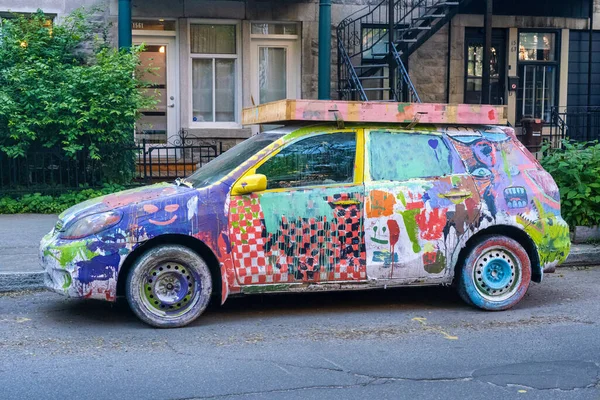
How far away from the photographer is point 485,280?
7266 mm

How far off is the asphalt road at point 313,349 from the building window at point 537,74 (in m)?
10.3

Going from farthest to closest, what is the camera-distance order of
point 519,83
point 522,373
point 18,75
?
1. point 519,83
2. point 18,75
3. point 522,373

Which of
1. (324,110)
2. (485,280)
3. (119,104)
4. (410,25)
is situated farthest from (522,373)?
(410,25)

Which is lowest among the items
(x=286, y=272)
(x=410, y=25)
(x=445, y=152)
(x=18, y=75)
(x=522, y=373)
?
(x=522, y=373)

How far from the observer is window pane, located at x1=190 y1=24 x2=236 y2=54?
15.9 meters

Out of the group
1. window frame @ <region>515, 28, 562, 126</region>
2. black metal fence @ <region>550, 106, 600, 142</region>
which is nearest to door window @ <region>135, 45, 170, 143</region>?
window frame @ <region>515, 28, 562, 126</region>

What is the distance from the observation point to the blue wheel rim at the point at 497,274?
7.24 metres

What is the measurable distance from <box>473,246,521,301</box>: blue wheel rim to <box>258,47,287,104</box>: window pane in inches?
383

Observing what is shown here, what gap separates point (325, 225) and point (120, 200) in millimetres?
1733

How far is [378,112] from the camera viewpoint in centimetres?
710

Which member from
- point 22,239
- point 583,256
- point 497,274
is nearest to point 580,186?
point 583,256

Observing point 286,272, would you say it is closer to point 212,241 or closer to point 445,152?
point 212,241

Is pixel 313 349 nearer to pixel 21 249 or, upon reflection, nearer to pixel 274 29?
pixel 21 249

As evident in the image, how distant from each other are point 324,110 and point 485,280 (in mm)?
2112
